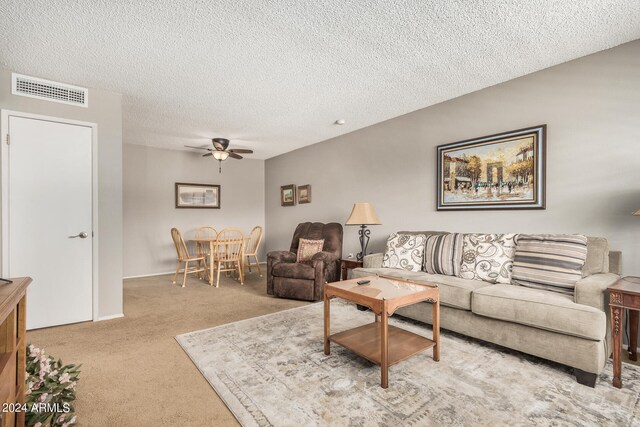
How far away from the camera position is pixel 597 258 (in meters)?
2.40

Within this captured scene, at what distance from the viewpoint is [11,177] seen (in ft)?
9.21

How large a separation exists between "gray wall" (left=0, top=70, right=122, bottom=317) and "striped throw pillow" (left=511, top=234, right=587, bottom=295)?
3.96 meters

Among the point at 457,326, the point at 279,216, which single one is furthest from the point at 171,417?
the point at 279,216

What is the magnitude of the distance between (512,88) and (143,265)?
619 cm

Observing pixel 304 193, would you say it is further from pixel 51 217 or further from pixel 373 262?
pixel 51 217

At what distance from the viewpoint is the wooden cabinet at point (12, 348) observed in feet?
3.45

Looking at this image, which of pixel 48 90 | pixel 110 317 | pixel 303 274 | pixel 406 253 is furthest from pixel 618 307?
pixel 48 90

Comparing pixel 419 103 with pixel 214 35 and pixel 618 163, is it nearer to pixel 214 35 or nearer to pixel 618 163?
pixel 618 163

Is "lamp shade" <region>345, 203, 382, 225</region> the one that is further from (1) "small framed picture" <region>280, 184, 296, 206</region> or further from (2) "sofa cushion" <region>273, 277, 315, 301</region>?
(1) "small framed picture" <region>280, 184, 296, 206</region>

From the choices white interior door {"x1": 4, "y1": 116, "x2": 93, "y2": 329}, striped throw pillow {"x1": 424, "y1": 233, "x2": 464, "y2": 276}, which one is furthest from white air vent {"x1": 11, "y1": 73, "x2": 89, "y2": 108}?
striped throw pillow {"x1": 424, "y1": 233, "x2": 464, "y2": 276}

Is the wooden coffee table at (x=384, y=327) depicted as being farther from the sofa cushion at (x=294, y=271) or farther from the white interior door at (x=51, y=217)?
the white interior door at (x=51, y=217)

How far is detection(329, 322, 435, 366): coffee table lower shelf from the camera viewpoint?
2033mm

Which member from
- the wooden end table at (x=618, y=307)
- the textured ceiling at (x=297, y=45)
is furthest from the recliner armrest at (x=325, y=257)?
the wooden end table at (x=618, y=307)

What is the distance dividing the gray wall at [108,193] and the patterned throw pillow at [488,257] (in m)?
3.63
